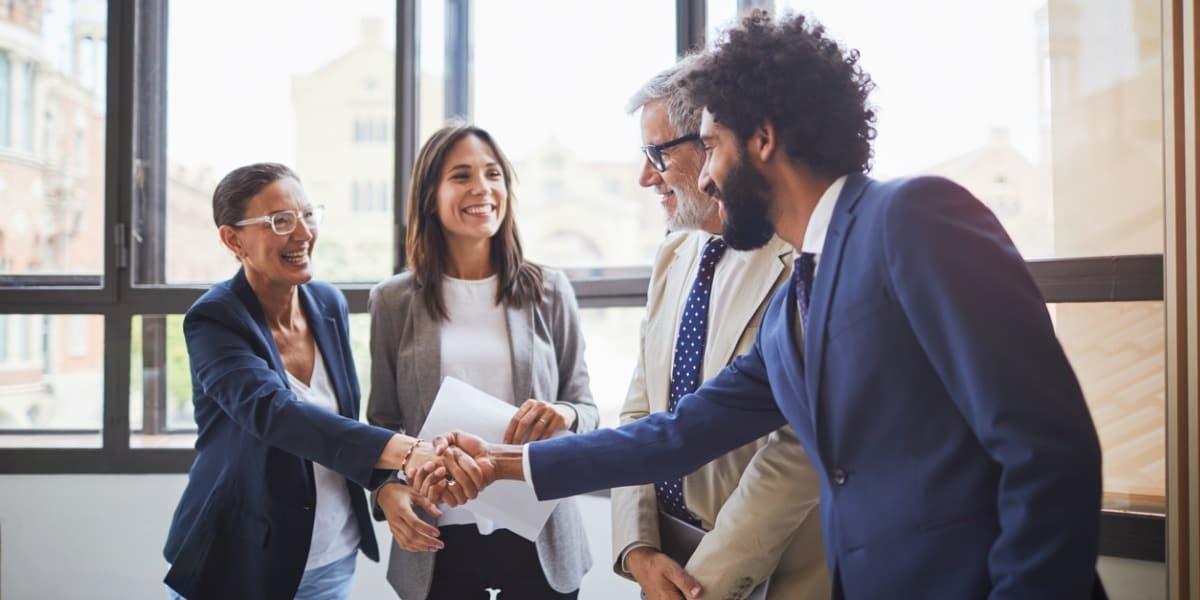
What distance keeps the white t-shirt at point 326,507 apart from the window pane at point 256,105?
1.35 metres

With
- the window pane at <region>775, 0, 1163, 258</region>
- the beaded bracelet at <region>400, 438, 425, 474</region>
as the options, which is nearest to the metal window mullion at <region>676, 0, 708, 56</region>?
the window pane at <region>775, 0, 1163, 258</region>

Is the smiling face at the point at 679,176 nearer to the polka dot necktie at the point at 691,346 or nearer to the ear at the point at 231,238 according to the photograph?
the polka dot necktie at the point at 691,346

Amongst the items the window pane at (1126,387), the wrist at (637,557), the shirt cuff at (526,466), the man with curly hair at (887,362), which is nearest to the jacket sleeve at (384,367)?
the shirt cuff at (526,466)

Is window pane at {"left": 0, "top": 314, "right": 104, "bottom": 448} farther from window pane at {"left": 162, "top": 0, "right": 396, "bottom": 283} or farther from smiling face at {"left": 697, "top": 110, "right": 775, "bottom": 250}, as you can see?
smiling face at {"left": 697, "top": 110, "right": 775, "bottom": 250}

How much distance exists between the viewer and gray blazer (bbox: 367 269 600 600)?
191cm

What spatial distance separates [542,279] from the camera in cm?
210

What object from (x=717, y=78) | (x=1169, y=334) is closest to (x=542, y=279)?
(x=717, y=78)

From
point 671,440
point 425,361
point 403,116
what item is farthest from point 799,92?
point 403,116

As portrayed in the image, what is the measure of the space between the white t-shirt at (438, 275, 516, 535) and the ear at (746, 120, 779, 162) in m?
0.89

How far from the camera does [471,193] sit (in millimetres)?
2035

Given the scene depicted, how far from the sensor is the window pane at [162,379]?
321 cm

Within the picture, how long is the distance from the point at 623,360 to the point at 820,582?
1656 millimetres

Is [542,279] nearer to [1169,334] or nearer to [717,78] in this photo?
[717,78]

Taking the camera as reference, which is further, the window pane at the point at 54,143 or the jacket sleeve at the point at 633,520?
the window pane at the point at 54,143
